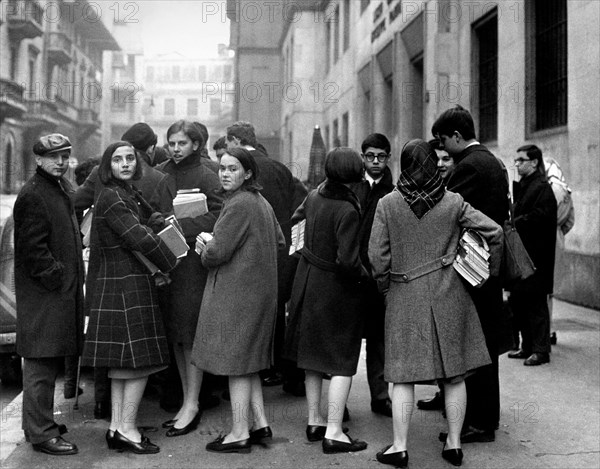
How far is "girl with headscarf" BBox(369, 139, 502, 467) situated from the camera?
13.4ft

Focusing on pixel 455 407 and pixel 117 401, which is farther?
pixel 117 401

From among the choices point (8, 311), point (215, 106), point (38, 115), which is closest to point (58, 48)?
point (38, 115)

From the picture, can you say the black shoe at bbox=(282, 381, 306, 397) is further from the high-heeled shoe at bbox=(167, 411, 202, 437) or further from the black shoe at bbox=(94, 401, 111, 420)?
the black shoe at bbox=(94, 401, 111, 420)

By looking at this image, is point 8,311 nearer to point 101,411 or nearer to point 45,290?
point 101,411

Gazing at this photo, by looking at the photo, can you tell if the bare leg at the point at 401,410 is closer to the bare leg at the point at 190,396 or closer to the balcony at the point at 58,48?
the bare leg at the point at 190,396

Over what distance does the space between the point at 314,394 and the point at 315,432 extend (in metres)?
0.26

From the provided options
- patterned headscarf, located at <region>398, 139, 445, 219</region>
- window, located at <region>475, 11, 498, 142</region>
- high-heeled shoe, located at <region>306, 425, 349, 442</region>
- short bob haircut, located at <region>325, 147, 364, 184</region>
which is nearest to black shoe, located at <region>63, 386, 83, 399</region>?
high-heeled shoe, located at <region>306, 425, 349, 442</region>

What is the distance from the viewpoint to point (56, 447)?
4.45m

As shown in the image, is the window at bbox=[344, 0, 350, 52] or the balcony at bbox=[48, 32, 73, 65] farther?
the balcony at bbox=[48, 32, 73, 65]

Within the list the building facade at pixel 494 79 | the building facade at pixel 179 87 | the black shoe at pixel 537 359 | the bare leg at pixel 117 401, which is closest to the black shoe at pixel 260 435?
the bare leg at pixel 117 401

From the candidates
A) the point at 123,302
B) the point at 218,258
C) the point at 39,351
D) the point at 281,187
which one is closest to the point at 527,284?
the point at 281,187

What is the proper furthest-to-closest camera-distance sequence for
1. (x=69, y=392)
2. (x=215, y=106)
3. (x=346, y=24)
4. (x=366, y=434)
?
(x=215, y=106) < (x=346, y=24) < (x=69, y=392) < (x=366, y=434)

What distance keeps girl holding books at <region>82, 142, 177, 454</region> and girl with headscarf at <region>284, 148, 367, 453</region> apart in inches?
34.5

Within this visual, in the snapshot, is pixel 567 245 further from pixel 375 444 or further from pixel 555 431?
pixel 375 444
